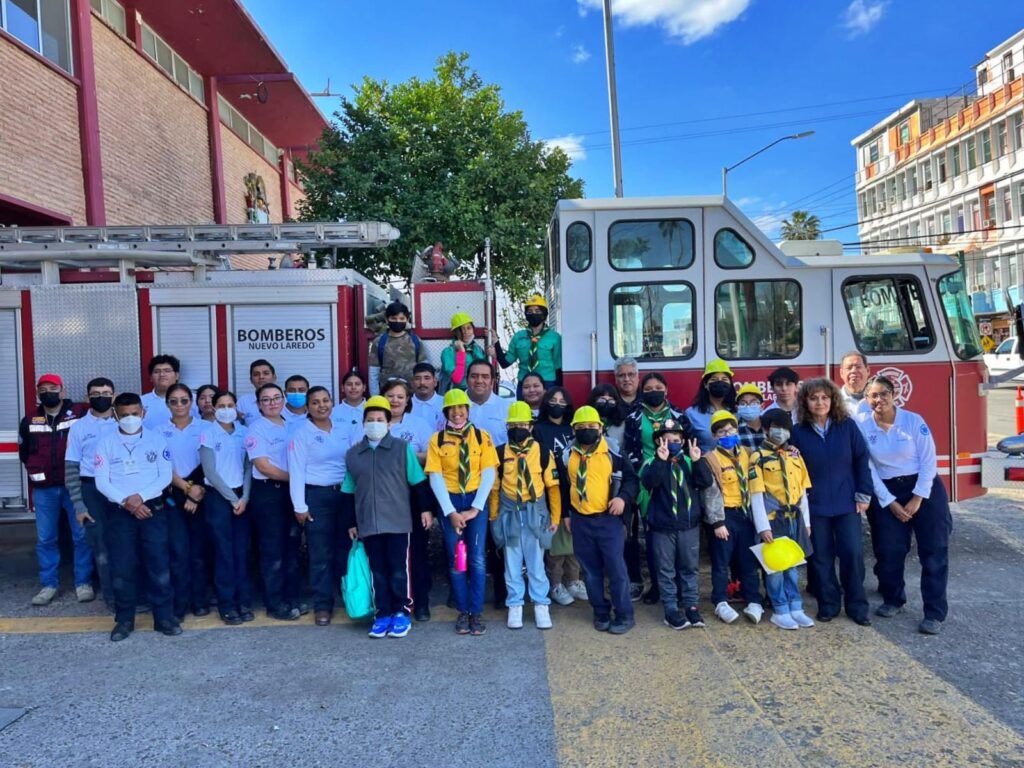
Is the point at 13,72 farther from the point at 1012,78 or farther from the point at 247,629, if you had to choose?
the point at 1012,78

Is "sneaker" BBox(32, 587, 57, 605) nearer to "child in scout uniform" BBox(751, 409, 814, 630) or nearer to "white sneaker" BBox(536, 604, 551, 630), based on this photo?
"white sneaker" BBox(536, 604, 551, 630)

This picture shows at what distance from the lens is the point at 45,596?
561cm

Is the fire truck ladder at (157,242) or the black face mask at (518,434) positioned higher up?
the fire truck ladder at (157,242)

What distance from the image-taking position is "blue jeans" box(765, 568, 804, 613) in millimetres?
4789

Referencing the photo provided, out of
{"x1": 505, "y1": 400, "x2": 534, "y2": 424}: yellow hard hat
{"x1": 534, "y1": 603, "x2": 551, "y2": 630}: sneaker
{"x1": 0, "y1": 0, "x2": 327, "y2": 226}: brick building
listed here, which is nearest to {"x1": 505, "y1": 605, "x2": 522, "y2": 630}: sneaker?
{"x1": 534, "y1": 603, "x2": 551, "y2": 630}: sneaker

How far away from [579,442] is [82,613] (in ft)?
13.2

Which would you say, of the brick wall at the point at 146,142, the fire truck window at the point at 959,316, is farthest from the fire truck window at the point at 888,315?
the brick wall at the point at 146,142

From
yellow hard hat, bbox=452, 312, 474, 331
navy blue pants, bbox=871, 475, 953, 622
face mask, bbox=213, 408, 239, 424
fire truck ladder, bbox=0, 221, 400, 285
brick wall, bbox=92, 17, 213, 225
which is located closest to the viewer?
navy blue pants, bbox=871, 475, 953, 622

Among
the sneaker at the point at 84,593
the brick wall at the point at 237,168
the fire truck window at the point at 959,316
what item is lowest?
the sneaker at the point at 84,593

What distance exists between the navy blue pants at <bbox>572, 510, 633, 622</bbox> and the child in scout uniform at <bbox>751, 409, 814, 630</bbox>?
3.15 ft

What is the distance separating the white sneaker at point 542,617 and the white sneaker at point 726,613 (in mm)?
1165

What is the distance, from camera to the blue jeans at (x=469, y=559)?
4.85 m

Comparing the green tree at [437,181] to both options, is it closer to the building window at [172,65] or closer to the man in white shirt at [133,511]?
the building window at [172,65]

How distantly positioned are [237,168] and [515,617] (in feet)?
54.2
